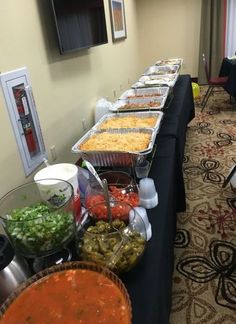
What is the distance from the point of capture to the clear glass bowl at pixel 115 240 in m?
0.65

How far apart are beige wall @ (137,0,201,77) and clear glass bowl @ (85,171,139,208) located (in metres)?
4.43

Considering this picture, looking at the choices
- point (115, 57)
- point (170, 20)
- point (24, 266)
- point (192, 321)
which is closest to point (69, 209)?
point (24, 266)

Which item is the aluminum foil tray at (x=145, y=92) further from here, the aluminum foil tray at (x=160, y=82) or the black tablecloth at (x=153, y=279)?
the black tablecloth at (x=153, y=279)

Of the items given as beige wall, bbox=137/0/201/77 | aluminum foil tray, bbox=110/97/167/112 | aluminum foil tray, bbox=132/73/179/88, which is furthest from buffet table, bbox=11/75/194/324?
beige wall, bbox=137/0/201/77

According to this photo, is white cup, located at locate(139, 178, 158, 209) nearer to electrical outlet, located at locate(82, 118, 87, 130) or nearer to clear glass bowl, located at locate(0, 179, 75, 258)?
clear glass bowl, located at locate(0, 179, 75, 258)

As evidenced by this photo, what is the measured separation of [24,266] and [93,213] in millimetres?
235

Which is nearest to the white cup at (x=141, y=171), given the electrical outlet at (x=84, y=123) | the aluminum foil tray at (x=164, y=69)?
the electrical outlet at (x=84, y=123)

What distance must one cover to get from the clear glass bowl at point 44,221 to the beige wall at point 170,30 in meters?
4.66

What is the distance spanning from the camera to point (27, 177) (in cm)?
124

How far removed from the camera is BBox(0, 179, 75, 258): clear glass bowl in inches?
26.1

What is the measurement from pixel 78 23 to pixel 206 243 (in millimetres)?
1539

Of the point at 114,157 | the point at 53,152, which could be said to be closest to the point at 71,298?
the point at 114,157

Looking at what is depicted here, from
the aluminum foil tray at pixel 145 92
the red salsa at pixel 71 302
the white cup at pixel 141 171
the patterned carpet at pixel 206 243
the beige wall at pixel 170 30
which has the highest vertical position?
the beige wall at pixel 170 30

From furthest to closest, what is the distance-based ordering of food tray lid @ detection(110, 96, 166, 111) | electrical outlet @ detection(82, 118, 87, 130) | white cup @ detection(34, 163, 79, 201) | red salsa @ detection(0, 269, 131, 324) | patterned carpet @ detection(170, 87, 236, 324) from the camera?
electrical outlet @ detection(82, 118, 87, 130)
food tray lid @ detection(110, 96, 166, 111)
patterned carpet @ detection(170, 87, 236, 324)
white cup @ detection(34, 163, 79, 201)
red salsa @ detection(0, 269, 131, 324)
